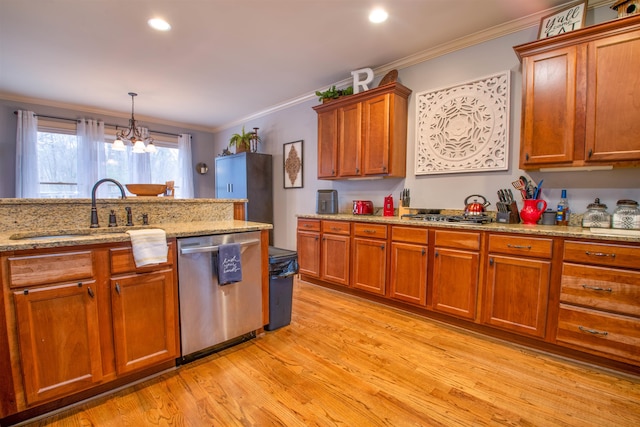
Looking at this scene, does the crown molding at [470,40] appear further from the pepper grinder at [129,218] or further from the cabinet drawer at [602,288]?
the pepper grinder at [129,218]

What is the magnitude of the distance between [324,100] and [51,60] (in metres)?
3.12

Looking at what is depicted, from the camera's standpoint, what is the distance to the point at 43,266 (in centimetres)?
142

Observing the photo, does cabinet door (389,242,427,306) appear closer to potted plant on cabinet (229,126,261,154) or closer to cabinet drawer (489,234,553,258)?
cabinet drawer (489,234,553,258)

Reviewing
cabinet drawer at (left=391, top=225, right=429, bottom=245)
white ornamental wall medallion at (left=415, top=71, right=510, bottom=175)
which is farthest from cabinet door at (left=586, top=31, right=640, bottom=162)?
cabinet drawer at (left=391, top=225, right=429, bottom=245)

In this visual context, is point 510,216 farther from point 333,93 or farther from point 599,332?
point 333,93

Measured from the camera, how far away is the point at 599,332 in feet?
6.08

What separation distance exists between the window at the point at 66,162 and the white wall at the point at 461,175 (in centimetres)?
298

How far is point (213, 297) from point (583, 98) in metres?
2.99

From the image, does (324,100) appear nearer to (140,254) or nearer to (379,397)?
(140,254)

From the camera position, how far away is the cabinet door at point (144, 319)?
1.64 m

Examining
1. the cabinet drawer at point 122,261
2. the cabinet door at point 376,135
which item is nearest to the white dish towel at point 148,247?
the cabinet drawer at point 122,261

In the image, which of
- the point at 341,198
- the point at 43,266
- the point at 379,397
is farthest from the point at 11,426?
the point at 341,198

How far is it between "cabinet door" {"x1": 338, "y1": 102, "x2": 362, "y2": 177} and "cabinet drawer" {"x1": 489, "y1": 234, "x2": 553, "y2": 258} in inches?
64.4

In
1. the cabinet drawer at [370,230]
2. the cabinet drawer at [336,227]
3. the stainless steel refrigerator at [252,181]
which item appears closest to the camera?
the cabinet drawer at [370,230]
